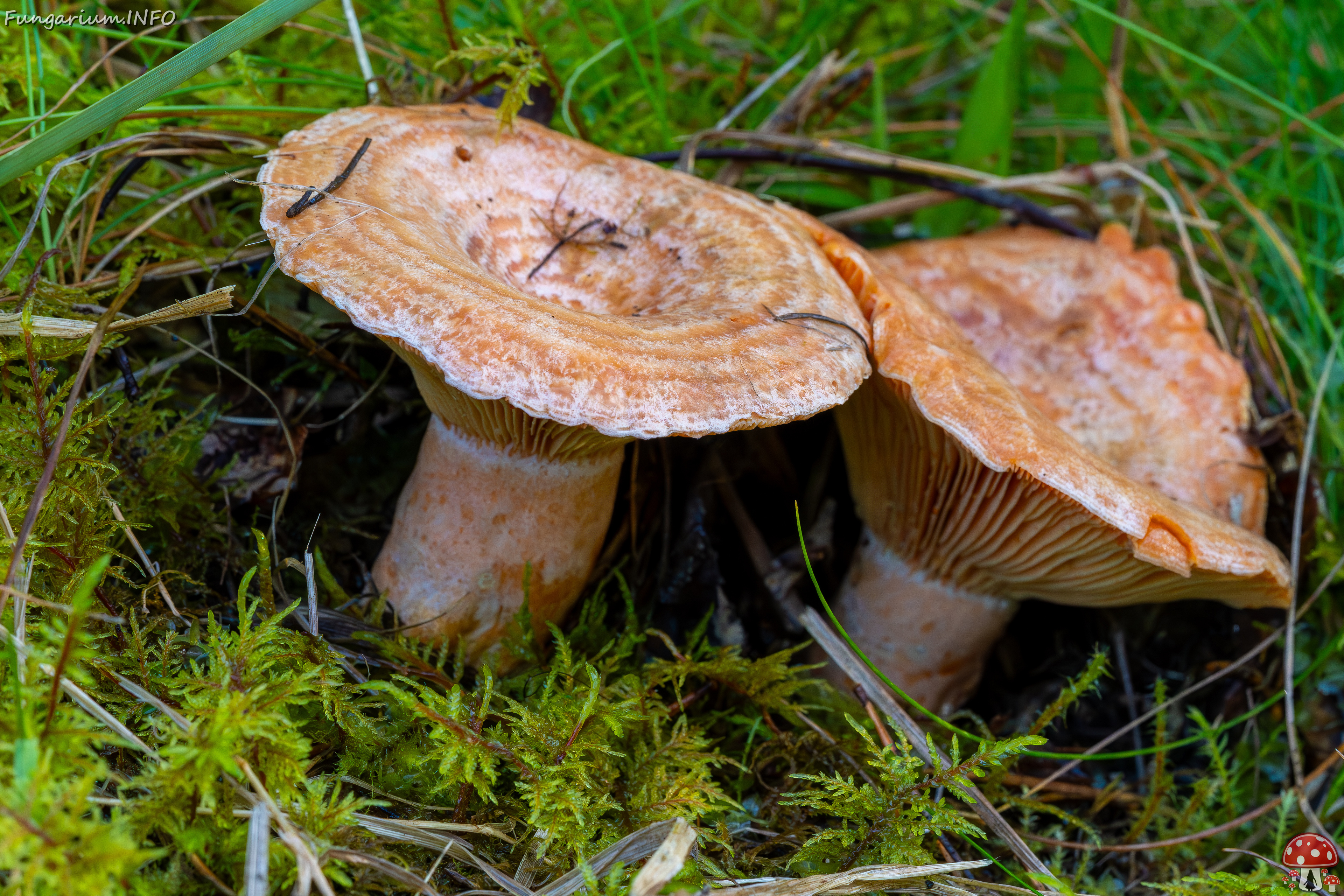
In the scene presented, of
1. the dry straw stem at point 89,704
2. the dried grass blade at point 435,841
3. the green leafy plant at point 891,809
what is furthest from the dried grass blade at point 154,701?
the green leafy plant at point 891,809

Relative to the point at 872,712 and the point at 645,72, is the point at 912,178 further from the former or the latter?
the point at 872,712

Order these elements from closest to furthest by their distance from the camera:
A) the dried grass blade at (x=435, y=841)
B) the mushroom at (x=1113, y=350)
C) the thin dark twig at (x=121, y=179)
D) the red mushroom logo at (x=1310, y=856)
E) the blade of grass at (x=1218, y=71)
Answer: the dried grass blade at (x=435, y=841), the red mushroom logo at (x=1310, y=856), the thin dark twig at (x=121, y=179), the mushroom at (x=1113, y=350), the blade of grass at (x=1218, y=71)

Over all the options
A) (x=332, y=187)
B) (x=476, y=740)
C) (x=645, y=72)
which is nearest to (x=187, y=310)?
(x=332, y=187)

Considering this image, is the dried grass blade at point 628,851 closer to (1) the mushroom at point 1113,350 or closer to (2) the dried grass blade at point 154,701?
(2) the dried grass blade at point 154,701

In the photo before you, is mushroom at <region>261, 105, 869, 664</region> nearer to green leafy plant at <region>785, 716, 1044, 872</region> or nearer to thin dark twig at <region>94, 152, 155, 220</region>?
thin dark twig at <region>94, 152, 155, 220</region>

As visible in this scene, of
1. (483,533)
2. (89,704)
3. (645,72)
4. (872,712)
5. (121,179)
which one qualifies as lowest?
(872,712)

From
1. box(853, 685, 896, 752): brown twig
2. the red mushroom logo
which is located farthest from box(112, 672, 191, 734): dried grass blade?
the red mushroom logo
